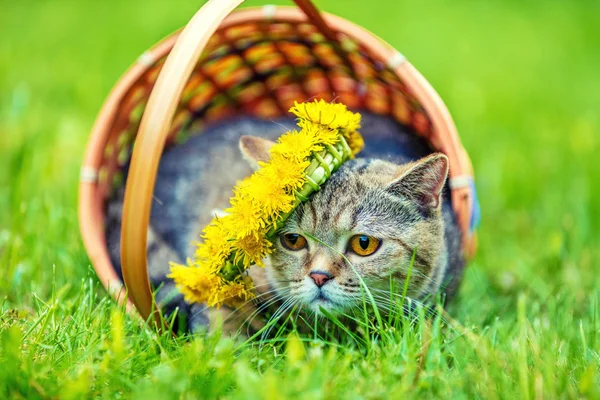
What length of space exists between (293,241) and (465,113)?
200cm

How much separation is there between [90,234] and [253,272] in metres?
0.48

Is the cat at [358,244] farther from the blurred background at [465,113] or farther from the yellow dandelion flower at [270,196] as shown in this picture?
the blurred background at [465,113]

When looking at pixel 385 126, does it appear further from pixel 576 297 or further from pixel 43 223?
pixel 43 223

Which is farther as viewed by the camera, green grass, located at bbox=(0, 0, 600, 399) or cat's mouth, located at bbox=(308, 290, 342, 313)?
cat's mouth, located at bbox=(308, 290, 342, 313)

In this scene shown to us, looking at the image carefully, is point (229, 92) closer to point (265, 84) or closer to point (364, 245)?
point (265, 84)

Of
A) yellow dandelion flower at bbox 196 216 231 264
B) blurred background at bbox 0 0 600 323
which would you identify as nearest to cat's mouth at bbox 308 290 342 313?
yellow dandelion flower at bbox 196 216 231 264

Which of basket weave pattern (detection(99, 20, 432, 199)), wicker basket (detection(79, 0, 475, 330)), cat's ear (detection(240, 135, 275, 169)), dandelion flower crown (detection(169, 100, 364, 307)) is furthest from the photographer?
basket weave pattern (detection(99, 20, 432, 199))

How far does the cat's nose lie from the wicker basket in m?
0.38

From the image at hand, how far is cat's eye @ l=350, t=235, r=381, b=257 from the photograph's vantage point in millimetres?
1538

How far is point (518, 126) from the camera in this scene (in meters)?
3.34

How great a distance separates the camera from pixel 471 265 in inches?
84.4

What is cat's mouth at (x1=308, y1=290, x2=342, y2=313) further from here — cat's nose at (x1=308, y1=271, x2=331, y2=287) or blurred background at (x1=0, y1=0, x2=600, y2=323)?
blurred background at (x1=0, y1=0, x2=600, y2=323)

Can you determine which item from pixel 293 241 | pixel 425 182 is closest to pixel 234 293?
pixel 293 241

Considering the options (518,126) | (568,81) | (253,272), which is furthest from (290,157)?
(568,81)
